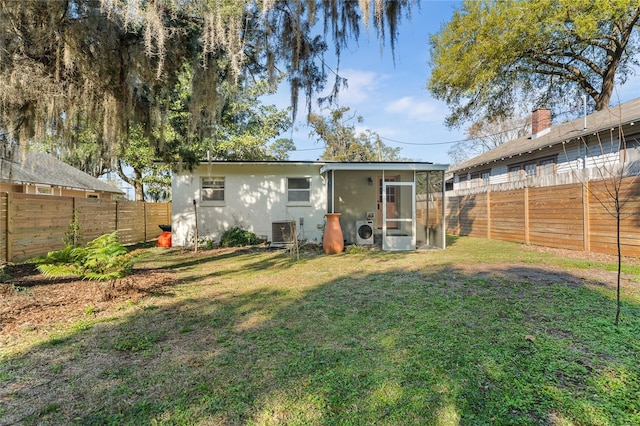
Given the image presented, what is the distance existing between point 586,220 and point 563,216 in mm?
717

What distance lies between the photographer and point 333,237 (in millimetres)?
9000

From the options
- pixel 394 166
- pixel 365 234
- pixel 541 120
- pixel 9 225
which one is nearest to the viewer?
pixel 9 225

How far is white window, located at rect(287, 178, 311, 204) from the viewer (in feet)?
38.0

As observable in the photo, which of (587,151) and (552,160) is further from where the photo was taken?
(552,160)

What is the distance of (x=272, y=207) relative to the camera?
1147 cm

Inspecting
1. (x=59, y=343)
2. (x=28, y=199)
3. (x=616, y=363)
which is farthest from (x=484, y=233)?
(x=28, y=199)

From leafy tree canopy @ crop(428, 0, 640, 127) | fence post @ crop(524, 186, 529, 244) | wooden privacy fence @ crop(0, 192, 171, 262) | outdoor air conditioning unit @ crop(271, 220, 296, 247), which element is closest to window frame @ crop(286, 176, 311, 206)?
outdoor air conditioning unit @ crop(271, 220, 296, 247)

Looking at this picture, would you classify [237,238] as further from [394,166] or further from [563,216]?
[563,216]

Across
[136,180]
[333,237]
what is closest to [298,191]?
[333,237]

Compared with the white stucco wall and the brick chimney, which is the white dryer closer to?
the white stucco wall

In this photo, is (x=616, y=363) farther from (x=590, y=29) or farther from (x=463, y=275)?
(x=590, y=29)

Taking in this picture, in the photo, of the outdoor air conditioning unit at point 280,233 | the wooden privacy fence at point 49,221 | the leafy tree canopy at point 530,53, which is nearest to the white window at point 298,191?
the outdoor air conditioning unit at point 280,233

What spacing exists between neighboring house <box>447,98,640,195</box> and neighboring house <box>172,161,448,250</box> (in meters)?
4.12

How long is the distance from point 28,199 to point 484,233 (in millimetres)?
13894
